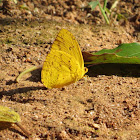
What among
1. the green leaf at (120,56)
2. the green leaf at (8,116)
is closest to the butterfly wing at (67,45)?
the green leaf at (120,56)

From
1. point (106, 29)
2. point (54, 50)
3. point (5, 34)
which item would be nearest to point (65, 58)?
point (54, 50)

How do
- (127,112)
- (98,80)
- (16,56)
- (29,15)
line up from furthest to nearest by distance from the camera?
(29,15), (16,56), (98,80), (127,112)

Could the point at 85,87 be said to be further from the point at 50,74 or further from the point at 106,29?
the point at 106,29

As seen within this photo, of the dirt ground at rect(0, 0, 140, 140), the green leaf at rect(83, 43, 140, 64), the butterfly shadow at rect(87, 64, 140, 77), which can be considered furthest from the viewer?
the butterfly shadow at rect(87, 64, 140, 77)

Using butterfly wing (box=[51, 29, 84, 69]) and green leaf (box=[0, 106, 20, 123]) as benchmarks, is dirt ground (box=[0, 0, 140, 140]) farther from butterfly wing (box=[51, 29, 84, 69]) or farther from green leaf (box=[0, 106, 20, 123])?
butterfly wing (box=[51, 29, 84, 69])

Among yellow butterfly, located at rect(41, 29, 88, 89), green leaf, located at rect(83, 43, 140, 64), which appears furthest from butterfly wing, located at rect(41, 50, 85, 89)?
green leaf, located at rect(83, 43, 140, 64)
